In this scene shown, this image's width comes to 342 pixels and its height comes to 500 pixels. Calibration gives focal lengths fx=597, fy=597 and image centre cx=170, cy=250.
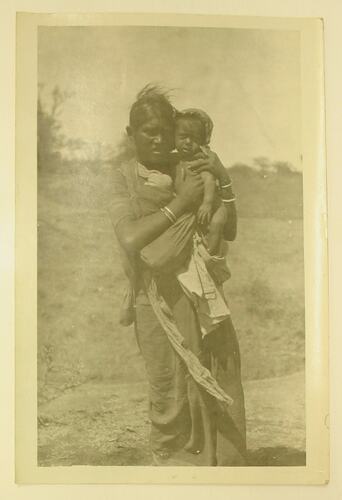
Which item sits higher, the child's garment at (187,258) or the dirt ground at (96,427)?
the child's garment at (187,258)

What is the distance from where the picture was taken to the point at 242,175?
3.86ft

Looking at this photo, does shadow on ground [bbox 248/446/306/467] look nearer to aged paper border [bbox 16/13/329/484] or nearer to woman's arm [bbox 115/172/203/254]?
aged paper border [bbox 16/13/329/484]

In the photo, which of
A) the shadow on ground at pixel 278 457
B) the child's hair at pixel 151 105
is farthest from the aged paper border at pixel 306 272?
the child's hair at pixel 151 105

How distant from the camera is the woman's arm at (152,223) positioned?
1149 millimetres

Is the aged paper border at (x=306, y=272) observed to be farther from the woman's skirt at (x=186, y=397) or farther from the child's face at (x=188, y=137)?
the child's face at (x=188, y=137)

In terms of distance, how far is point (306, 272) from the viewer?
1.18m

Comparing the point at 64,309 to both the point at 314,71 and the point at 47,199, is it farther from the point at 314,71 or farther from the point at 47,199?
the point at 314,71

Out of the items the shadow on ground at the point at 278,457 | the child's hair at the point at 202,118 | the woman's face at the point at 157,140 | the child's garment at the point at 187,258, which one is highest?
the child's hair at the point at 202,118

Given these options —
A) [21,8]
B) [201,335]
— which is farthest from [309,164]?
[21,8]

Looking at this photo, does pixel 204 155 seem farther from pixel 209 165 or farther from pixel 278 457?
pixel 278 457

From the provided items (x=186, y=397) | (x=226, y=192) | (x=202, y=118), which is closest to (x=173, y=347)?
(x=186, y=397)

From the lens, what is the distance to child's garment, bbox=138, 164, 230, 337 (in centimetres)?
115

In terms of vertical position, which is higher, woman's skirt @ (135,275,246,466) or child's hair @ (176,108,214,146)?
child's hair @ (176,108,214,146)

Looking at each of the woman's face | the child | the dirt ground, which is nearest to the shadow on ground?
the dirt ground
